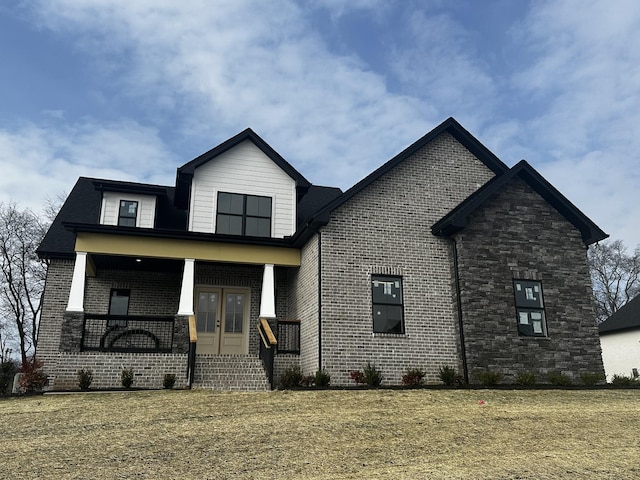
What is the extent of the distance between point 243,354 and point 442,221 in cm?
692

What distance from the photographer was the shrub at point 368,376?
12969 mm

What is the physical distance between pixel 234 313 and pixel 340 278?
4.25 metres

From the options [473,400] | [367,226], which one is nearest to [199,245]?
[367,226]

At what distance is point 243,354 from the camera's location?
55.8ft

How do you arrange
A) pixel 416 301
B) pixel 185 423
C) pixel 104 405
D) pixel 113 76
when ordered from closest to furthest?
pixel 185 423 → pixel 104 405 → pixel 416 301 → pixel 113 76

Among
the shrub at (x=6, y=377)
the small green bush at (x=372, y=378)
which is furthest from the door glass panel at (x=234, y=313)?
the shrub at (x=6, y=377)

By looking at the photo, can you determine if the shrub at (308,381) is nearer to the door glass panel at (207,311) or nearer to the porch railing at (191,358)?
the porch railing at (191,358)

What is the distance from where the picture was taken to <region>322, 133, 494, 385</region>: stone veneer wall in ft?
A: 47.1

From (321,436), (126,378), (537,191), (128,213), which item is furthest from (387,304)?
(128,213)

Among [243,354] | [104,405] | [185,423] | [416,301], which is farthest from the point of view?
[243,354]

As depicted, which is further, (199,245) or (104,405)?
(199,245)

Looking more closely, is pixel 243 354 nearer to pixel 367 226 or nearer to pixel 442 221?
pixel 367 226

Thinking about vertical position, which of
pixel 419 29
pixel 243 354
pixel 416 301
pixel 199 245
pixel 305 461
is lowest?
pixel 305 461

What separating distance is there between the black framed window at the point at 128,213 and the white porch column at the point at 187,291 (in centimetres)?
400
